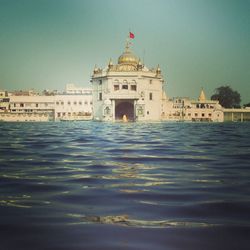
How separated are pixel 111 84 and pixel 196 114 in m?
17.8

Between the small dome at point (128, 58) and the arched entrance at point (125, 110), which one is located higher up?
the small dome at point (128, 58)

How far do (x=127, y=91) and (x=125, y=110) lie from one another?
204 inches

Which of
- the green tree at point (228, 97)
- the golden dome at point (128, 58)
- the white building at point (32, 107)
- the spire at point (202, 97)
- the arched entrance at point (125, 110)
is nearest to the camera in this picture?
the white building at point (32, 107)

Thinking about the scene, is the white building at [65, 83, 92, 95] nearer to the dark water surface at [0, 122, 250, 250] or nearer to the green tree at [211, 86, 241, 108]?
A: the green tree at [211, 86, 241, 108]

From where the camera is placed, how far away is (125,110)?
61719 millimetres

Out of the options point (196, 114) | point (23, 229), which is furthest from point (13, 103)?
point (23, 229)

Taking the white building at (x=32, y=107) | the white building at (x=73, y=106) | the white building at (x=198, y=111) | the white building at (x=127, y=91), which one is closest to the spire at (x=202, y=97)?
the white building at (x=198, y=111)

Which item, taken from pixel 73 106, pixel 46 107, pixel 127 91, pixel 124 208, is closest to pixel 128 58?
pixel 127 91

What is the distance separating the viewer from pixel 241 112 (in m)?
72.4

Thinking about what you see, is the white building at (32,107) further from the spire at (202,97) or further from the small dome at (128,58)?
the spire at (202,97)

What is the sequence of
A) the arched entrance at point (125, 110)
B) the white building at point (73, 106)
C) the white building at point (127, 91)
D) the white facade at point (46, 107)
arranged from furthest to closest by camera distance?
the white building at point (73, 106) → the white facade at point (46, 107) → the arched entrance at point (125, 110) → the white building at point (127, 91)

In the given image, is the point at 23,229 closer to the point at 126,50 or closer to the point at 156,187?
the point at 156,187

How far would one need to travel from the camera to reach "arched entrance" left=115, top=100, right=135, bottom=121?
6078 cm

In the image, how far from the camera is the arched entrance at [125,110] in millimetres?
60784
